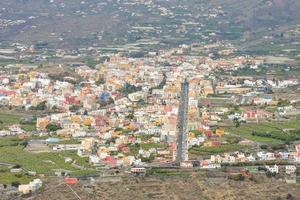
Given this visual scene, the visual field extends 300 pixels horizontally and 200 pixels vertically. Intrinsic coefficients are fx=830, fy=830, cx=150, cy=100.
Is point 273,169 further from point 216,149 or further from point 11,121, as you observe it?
point 11,121

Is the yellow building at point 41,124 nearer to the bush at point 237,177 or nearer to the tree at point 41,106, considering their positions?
the tree at point 41,106

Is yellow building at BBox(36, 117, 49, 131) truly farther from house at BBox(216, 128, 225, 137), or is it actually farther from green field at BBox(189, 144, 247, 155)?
green field at BBox(189, 144, 247, 155)

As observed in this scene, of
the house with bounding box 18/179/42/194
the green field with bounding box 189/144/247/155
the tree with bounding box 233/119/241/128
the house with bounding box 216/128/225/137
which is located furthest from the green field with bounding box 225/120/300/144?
the house with bounding box 18/179/42/194

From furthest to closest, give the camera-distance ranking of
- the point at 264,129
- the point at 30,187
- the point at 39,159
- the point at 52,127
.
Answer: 1. the point at 52,127
2. the point at 264,129
3. the point at 39,159
4. the point at 30,187

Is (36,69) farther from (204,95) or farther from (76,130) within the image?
(76,130)

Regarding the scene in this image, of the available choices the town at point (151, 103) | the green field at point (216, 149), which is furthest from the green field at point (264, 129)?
the green field at point (216, 149)

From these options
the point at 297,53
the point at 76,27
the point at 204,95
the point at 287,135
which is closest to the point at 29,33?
the point at 76,27

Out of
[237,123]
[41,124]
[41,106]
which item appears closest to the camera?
[237,123]

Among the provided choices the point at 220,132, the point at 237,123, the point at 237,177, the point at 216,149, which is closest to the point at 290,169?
the point at 237,177

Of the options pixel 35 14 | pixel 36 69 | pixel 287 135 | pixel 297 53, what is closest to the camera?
pixel 287 135
